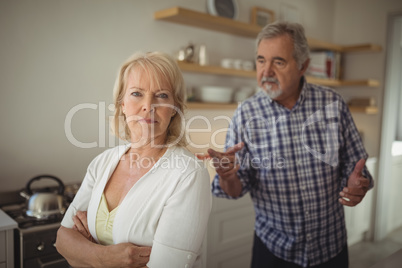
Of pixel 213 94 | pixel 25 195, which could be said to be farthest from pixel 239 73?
pixel 25 195

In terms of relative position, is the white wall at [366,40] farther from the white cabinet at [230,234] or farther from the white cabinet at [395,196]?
the white cabinet at [230,234]

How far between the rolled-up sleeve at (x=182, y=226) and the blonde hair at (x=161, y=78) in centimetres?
20

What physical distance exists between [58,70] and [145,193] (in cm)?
137

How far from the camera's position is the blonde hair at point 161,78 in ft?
3.40

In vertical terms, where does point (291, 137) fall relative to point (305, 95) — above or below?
below

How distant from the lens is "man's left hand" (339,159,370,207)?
145cm

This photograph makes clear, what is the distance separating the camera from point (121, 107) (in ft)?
3.74

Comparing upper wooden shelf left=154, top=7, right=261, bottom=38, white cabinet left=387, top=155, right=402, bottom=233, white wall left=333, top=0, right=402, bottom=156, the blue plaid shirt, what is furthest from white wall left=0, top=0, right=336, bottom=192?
white cabinet left=387, top=155, right=402, bottom=233

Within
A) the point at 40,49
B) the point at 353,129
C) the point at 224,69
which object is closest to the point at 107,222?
the point at 353,129

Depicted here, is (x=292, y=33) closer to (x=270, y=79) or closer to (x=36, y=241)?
(x=270, y=79)

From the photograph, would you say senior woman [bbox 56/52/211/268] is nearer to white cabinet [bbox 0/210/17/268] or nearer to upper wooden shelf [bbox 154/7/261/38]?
white cabinet [bbox 0/210/17/268]

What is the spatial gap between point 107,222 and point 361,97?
350 centimetres

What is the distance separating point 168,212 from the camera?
Result: 972 mm

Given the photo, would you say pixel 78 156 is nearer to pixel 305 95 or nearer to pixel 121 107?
pixel 121 107
